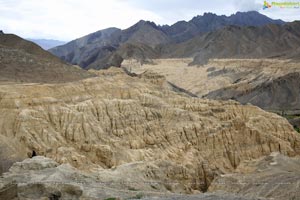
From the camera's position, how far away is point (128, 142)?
44250mm

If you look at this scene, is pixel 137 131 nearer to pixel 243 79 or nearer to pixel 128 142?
pixel 128 142

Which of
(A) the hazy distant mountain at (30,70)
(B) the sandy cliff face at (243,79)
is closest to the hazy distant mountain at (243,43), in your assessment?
(B) the sandy cliff face at (243,79)

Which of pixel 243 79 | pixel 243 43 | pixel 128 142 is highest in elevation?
pixel 243 43

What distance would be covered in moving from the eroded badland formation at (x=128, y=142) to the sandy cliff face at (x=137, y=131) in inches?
3.6

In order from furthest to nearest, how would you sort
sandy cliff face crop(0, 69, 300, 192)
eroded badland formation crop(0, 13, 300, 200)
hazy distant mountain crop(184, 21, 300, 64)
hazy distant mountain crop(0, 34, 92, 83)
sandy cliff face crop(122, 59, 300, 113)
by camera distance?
hazy distant mountain crop(184, 21, 300, 64)
sandy cliff face crop(122, 59, 300, 113)
hazy distant mountain crop(0, 34, 92, 83)
sandy cliff face crop(0, 69, 300, 192)
eroded badland formation crop(0, 13, 300, 200)

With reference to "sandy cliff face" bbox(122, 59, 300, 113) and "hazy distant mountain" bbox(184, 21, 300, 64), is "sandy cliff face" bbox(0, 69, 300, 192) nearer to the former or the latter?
"sandy cliff face" bbox(122, 59, 300, 113)

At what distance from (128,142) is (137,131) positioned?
188cm

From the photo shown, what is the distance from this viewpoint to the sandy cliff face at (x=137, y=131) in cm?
4022

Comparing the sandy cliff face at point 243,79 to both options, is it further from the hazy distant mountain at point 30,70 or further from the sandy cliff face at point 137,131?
the hazy distant mountain at point 30,70

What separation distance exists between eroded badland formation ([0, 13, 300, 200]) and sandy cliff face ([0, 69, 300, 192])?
92 mm

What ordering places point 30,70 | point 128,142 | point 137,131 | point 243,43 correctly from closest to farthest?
point 128,142, point 137,131, point 30,70, point 243,43

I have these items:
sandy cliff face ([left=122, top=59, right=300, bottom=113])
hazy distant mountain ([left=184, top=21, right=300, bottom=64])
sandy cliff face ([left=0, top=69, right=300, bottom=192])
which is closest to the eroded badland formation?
sandy cliff face ([left=0, top=69, right=300, bottom=192])

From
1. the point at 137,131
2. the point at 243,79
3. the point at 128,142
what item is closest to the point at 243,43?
the point at 243,79

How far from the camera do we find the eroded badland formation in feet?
112
